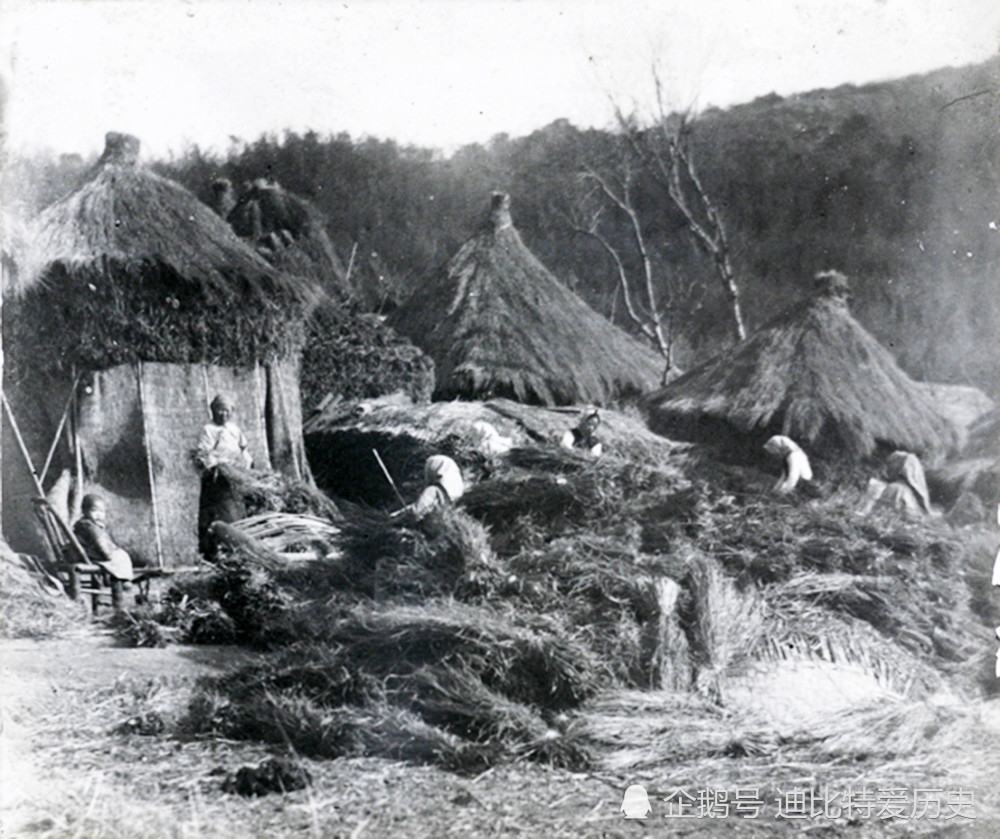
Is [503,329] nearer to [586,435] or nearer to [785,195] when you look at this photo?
[586,435]

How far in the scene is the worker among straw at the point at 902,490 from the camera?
5.96m

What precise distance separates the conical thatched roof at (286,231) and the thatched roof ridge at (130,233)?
0.12 meters

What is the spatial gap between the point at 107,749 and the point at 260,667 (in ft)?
2.79

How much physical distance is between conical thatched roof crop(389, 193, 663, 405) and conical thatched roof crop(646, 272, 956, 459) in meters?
0.47

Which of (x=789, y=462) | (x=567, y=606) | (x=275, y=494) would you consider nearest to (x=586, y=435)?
(x=567, y=606)

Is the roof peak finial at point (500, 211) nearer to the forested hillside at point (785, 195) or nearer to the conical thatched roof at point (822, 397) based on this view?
the forested hillside at point (785, 195)

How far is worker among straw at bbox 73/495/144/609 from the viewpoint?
5.71 metres

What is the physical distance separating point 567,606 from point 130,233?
309cm

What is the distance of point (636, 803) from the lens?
522 cm

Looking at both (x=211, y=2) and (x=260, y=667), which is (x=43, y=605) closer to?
(x=260, y=667)

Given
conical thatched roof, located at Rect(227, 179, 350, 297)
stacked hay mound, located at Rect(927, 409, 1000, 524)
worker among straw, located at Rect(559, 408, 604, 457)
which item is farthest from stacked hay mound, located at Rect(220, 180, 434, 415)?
stacked hay mound, located at Rect(927, 409, 1000, 524)

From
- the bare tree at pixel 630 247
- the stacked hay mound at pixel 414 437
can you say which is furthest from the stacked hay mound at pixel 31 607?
the bare tree at pixel 630 247

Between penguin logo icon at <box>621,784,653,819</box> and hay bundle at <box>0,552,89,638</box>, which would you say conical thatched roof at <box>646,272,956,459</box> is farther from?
hay bundle at <box>0,552,89,638</box>

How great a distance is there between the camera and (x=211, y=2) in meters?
5.90
